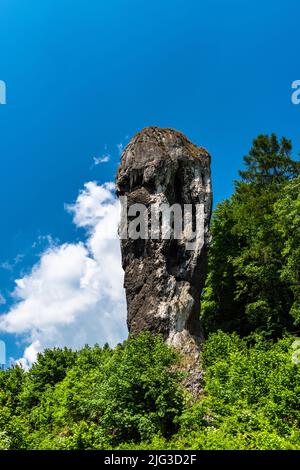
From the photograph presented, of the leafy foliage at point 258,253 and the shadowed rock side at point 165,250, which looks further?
the leafy foliage at point 258,253

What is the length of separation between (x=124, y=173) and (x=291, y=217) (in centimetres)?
775

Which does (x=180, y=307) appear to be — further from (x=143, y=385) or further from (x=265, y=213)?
(x=265, y=213)

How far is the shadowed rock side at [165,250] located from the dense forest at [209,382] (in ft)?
4.35

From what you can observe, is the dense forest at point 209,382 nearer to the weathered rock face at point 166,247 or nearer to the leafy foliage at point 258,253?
the leafy foliage at point 258,253

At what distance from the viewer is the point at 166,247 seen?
18.8 m

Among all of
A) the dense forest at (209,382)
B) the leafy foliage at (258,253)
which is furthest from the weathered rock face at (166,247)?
the leafy foliage at (258,253)

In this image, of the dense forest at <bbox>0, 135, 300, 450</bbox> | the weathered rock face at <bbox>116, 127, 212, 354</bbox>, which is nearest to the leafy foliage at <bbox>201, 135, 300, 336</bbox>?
the dense forest at <bbox>0, 135, 300, 450</bbox>

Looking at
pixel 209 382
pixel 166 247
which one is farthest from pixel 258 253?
pixel 209 382

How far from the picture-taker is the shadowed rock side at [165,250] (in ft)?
58.7

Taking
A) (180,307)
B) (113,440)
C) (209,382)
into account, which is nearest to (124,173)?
(180,307)

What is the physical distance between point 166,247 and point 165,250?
0.45 ft

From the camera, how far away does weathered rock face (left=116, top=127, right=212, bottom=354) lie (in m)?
18.0

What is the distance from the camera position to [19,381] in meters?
23.8

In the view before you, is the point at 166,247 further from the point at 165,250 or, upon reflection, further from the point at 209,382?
the point at 209,382
